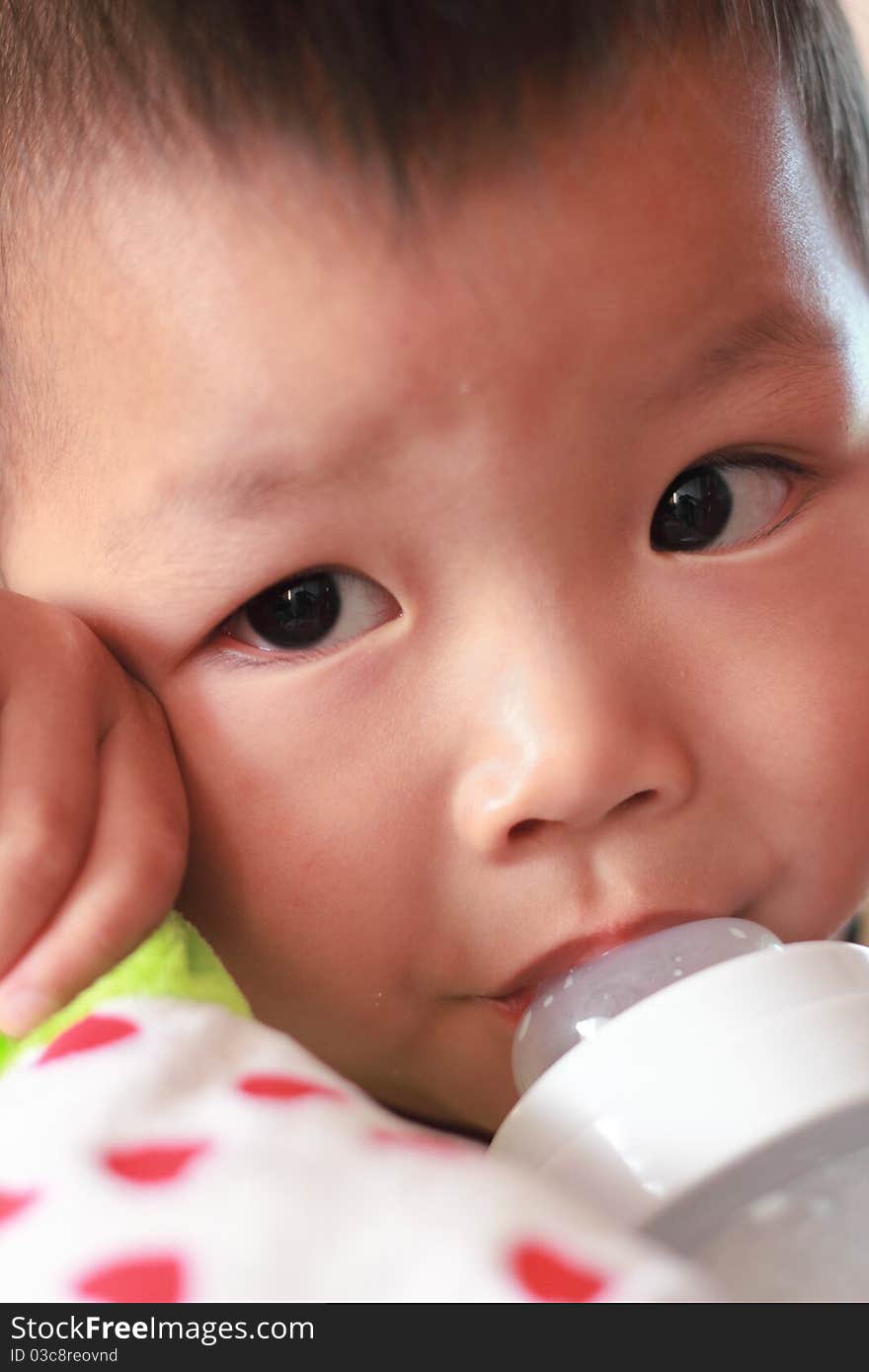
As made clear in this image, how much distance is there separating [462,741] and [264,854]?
135 mm

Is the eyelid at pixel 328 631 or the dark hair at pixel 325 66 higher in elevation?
the dark hair at pixel 325 66

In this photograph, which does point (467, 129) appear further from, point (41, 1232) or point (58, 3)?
point (41, 1232)

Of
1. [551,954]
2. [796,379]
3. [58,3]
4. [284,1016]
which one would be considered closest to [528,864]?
[551,954]

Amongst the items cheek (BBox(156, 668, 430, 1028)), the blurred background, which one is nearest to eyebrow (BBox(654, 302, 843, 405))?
cheek (BBox(156, 668, 430, 1028))

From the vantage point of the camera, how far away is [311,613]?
0.85 meters

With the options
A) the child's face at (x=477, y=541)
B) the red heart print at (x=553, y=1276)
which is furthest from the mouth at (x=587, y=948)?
the red heart print at (x=553, y=1276)

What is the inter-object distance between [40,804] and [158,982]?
111mm

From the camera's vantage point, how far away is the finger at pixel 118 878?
708 mm

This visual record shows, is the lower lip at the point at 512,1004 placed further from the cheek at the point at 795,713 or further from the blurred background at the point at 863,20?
the blurred background at the point at 863,20

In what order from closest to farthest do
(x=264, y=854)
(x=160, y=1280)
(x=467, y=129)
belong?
(x=160, y=1280) < (x=467, y=129) < (x=264, y=854)

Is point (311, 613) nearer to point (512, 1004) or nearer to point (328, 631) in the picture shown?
point (328, 631)

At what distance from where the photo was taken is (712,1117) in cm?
57

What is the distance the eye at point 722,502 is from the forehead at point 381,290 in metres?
0.08

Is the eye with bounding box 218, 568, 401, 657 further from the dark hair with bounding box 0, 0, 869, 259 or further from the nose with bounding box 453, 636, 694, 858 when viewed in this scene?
the dark hair with bounding box 0, 0, 869, 259
